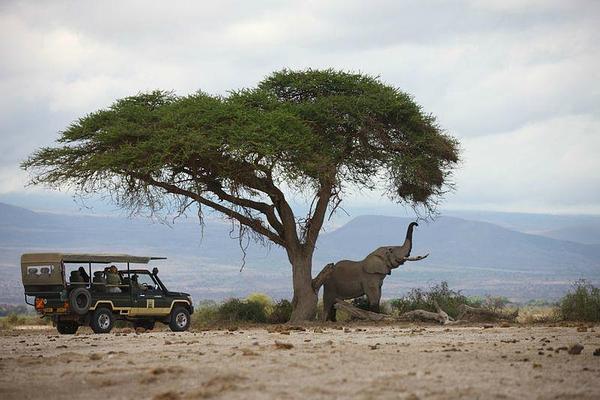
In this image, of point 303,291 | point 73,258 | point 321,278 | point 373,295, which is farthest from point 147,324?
point 373,295

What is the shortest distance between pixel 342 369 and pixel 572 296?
61.6 ft

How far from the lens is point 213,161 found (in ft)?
101

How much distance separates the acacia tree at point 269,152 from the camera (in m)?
30.4

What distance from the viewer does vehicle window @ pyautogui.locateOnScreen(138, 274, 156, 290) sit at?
27922 millimetres

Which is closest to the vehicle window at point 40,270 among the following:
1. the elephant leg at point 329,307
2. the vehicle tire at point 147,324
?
the vehicle tire at point 147,324

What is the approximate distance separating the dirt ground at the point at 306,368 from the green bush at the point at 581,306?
9.02 metres

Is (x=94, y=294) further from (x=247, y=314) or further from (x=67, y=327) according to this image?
(x=247, y=314)

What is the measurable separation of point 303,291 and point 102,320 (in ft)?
27.3

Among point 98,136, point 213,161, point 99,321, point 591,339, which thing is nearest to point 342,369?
point 591,339

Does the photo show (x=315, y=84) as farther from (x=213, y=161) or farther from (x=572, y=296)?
(x=572, y=296)

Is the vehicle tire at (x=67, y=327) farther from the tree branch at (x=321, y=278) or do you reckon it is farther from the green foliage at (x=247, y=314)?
the tree branch at (x=321, y=278)

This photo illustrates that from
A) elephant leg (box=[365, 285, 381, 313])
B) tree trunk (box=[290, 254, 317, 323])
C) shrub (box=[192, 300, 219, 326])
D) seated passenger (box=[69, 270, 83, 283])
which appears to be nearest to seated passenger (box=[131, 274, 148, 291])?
seated passenger (box=[69, 270, 83, 283])

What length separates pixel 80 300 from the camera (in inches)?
1019

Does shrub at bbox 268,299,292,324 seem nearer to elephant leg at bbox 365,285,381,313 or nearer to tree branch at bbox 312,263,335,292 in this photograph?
tree branch at bbox 312,263,335,292
